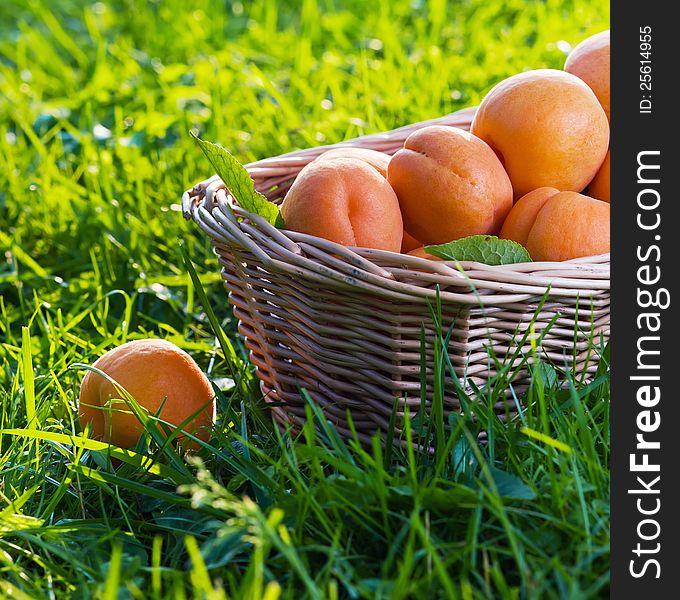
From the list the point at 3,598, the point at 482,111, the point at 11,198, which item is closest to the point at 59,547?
the point at 3,598

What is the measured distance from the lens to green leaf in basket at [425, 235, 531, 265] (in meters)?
1.41

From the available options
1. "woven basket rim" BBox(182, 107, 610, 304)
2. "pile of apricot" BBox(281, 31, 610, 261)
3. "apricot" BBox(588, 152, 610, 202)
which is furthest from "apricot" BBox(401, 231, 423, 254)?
"apricot" BBox(588, 152, 610, 202)

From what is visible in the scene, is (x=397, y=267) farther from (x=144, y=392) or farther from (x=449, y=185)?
(x=144, y=392)

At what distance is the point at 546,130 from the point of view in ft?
5.32

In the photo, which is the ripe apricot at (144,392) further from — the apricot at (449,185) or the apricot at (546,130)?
the apricot at (546,130)

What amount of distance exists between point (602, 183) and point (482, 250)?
0.41 meters

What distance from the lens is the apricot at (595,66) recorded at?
5.91 feet

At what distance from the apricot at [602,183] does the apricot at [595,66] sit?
0.54ft

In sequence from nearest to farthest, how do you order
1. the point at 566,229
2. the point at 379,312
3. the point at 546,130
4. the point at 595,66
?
the point at 379,312, the point at 566,229, the point at 546,130, the point at 595,66

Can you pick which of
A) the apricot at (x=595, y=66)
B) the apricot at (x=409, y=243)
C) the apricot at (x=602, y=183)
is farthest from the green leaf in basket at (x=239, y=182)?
the apricot at (x=595, y=66)

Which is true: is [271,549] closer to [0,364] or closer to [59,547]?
[59,547]

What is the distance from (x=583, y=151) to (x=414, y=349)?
523 millimetres

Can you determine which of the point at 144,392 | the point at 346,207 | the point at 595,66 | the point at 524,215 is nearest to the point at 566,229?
the point at 524,215

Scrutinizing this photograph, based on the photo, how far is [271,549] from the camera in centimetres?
124
